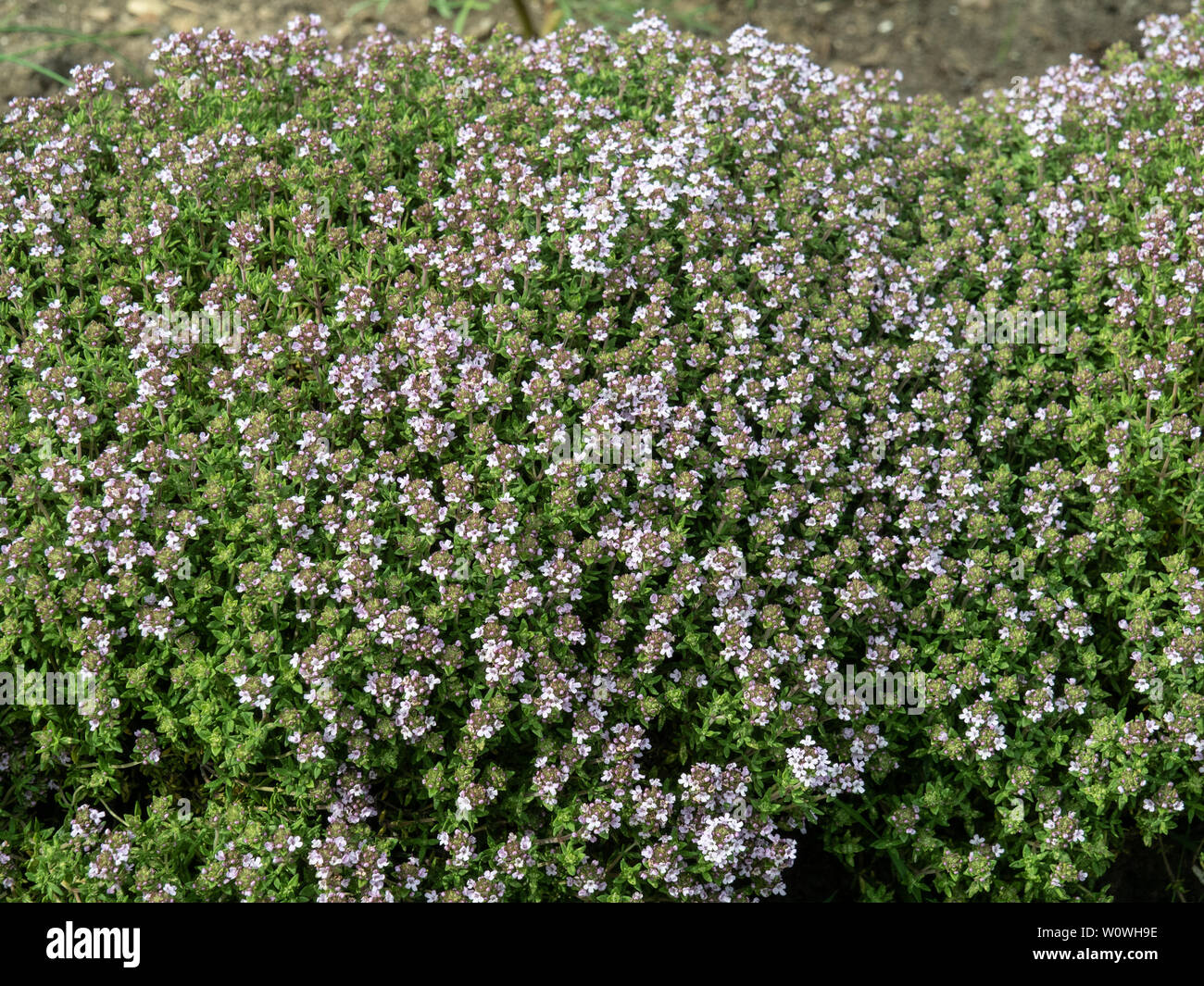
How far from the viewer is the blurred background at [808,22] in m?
9.96

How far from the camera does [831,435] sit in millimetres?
5305

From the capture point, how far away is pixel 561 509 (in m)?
4.85

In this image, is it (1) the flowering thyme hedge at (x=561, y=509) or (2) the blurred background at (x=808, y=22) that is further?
(2) the blurred background at (x=808, y=22)

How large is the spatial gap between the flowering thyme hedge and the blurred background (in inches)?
166

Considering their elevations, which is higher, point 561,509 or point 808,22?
point 808,22

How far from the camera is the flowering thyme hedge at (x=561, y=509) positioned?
4688mm

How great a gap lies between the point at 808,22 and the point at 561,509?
7.72 metres

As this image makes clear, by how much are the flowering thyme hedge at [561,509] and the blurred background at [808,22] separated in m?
4.23

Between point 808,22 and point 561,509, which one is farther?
point 808,22

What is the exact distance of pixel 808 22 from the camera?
1072 centimetres

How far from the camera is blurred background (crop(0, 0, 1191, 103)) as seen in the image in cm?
996

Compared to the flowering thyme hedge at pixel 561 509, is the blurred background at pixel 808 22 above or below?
above
